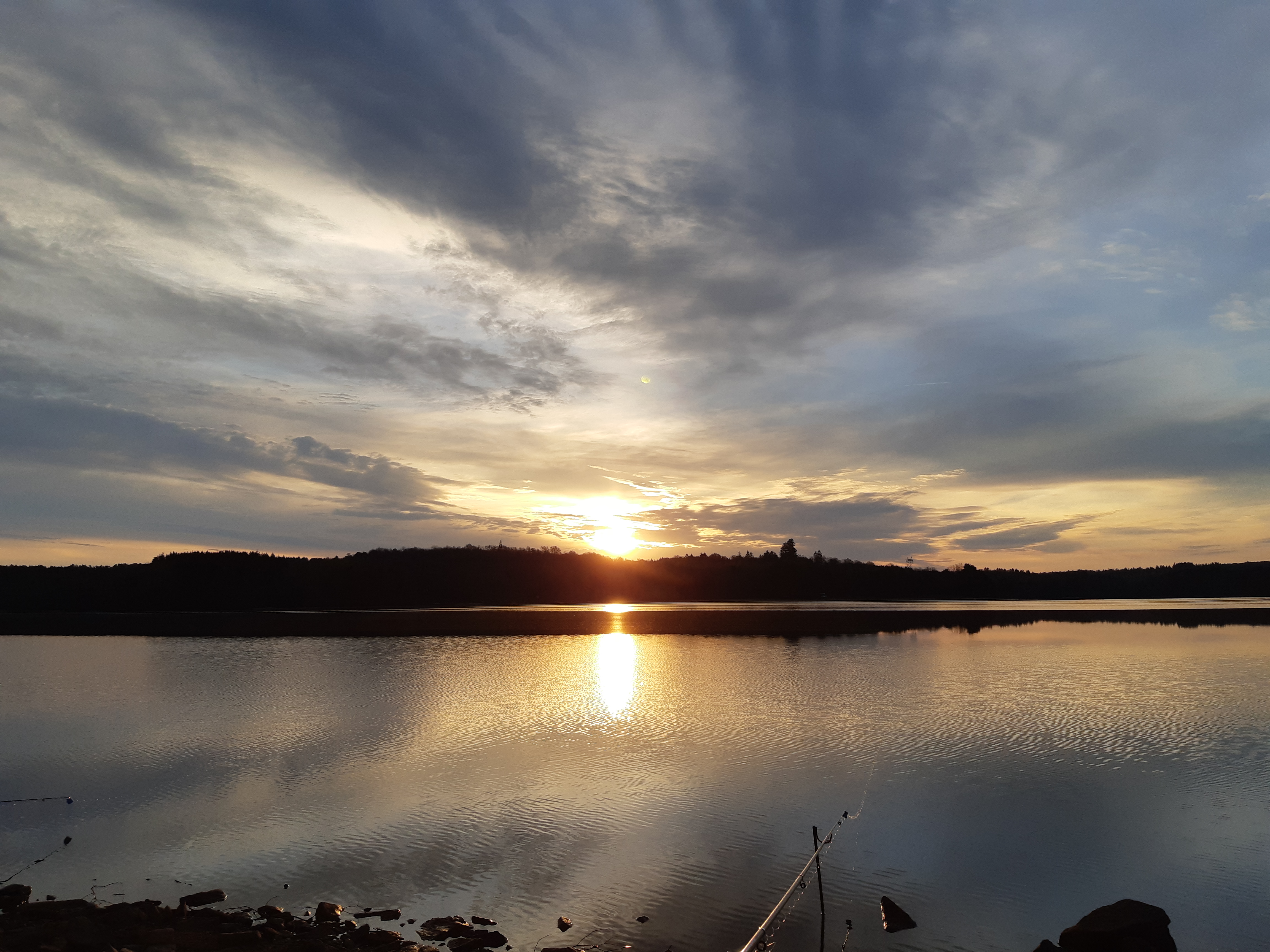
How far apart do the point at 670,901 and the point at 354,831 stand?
25.4ft

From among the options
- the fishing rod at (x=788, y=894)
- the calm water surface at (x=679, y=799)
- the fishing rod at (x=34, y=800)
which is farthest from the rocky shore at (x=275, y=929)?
the fishing rod at (x=34, y=800)

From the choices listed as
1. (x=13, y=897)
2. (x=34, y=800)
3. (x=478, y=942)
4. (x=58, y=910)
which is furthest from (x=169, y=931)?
(x=34, y=800)

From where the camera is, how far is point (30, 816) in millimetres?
17625

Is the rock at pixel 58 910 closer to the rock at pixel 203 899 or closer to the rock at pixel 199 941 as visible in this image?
the rock at pixel 203 899

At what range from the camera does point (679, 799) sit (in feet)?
58.6

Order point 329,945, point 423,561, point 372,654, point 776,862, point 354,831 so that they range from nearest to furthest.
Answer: point 329,945 → point 776,862 → point 354,831 → point 372,654 → point 423,561

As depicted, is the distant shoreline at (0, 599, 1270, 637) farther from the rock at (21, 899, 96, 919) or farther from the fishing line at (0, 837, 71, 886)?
the rock at (21, 899, 96, 919)

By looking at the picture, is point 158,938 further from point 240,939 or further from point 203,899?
point 203,899

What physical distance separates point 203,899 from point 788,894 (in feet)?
32.0

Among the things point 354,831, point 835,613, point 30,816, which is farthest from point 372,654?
point 835,613

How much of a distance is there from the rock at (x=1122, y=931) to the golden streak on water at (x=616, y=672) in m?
20.9

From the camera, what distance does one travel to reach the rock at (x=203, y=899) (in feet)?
40.6

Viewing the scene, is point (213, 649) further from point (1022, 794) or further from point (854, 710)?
point (1022, 794)

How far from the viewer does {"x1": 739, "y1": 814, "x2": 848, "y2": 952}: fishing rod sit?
381 inches
